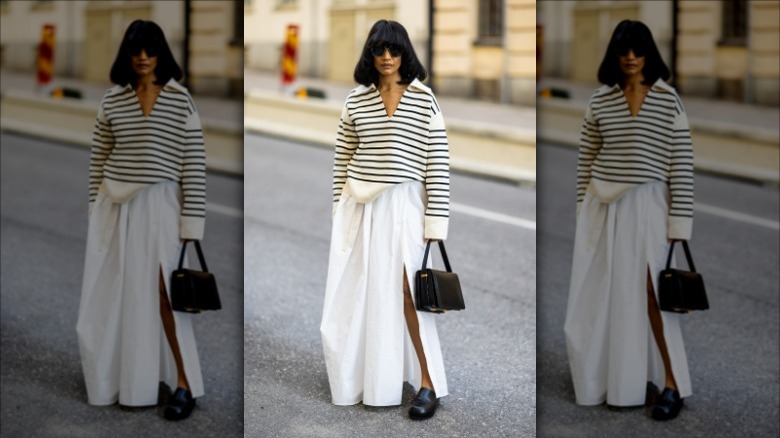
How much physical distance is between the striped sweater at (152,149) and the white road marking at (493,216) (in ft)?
2.29

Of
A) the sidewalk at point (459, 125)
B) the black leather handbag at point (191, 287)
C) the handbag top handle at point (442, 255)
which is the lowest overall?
the black leather handbag at point (191, 287)

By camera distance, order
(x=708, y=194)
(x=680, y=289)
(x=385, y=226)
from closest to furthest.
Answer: (x=385, y=226) < (x=680, y=289) < (x=708, y=194)

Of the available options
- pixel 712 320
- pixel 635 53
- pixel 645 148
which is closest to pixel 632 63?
pixel 635 53

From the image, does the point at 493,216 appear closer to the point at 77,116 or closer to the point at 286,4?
the point at 286,4

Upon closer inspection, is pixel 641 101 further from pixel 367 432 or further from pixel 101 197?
pixel 101 197

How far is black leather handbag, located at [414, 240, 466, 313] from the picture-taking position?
105 inches

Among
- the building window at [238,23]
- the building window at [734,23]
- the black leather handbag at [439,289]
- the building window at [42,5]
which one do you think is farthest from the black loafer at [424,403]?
the building window at [42,5]

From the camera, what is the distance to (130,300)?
2.93m

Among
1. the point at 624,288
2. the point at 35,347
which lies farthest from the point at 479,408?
the point at 35,347

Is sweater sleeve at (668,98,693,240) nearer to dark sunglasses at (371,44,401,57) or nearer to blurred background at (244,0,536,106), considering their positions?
blurred background at (244,0,536,106)

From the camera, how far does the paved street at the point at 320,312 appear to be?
280 centimetres

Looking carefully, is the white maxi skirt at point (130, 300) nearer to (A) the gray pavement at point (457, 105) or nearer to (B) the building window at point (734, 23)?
(A) the gray pavement at point (457, 105)

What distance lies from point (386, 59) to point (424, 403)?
88 centimetres

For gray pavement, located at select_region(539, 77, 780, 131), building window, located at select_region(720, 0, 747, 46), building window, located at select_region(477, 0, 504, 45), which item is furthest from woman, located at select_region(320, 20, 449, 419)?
building window, located at select_region(720, 0, 747, 46)
